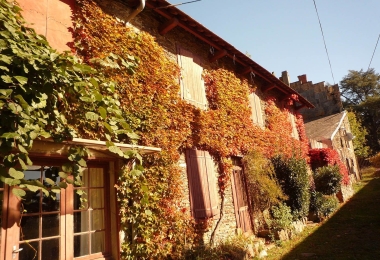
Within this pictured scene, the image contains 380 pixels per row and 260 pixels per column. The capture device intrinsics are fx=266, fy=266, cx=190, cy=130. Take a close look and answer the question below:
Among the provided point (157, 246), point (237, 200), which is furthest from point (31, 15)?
point (237, 200)

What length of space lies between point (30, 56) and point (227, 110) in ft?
18.4

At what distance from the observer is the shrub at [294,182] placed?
8.93 metres

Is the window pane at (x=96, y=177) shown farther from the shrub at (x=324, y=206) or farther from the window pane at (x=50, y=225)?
the shrub at (x=324, y=206)

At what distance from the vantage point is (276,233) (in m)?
7.41

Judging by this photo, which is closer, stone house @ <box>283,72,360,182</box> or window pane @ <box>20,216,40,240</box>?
window pane @ <box>20,216,40,240</box>

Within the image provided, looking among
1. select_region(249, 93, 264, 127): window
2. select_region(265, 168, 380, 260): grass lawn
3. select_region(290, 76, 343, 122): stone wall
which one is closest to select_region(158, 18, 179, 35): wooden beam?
select_region(249, 93, 264, 127): window

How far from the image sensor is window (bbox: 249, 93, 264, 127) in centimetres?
927

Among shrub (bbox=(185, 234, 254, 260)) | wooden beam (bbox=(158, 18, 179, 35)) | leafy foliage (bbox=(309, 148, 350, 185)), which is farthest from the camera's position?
leafy foliage (bbox=(309, 148, 350, 185))

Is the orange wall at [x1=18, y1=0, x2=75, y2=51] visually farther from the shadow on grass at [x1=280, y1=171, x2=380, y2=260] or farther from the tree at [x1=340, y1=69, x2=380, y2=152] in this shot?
the tree at [x1=340, y1=69, x2=380, y2=152]

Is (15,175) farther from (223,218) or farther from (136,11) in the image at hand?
(223,218)

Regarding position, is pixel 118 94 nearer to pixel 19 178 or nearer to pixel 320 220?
pixel 19 178

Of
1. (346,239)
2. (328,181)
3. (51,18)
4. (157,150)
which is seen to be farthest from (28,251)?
(328,181)

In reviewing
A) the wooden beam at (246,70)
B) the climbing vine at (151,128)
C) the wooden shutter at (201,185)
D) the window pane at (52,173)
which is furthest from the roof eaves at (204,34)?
the window pane at (52,173)

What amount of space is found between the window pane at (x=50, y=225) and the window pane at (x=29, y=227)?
3.5 inches
